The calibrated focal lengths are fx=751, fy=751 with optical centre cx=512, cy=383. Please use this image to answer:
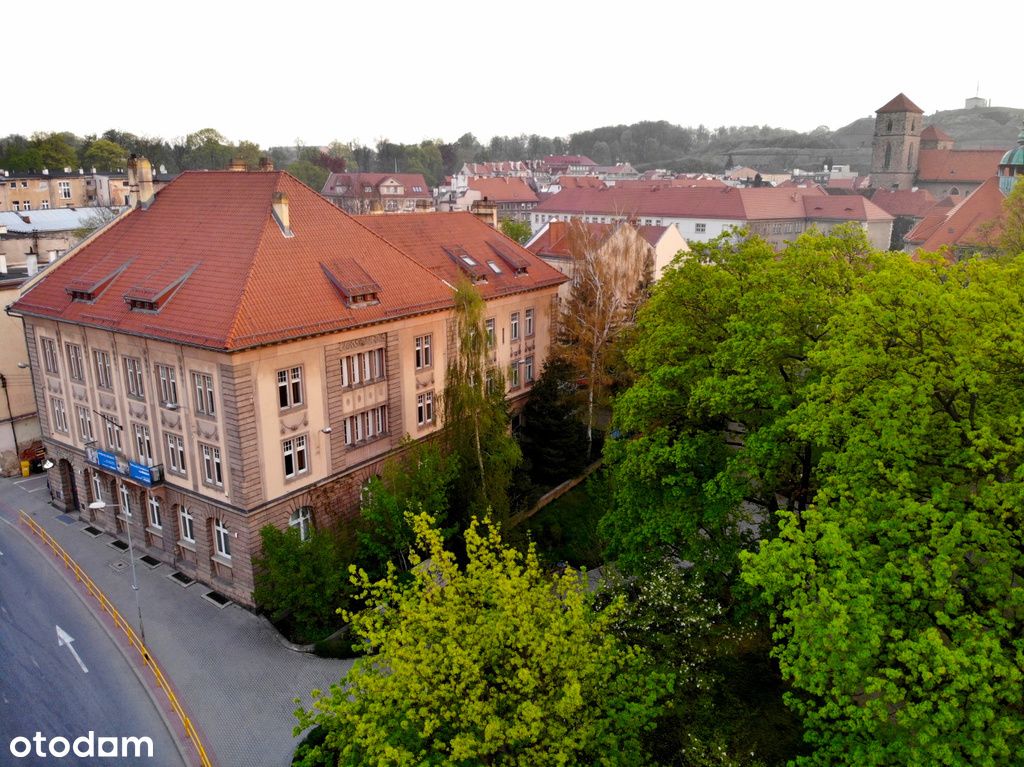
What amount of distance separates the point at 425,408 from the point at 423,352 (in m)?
2.94

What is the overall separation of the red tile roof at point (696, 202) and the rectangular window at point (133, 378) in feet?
244

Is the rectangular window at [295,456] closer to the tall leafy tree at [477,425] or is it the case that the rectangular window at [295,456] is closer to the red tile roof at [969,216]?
the tall leafy tree at [477,425]

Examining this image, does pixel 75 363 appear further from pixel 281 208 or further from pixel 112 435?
pixel 281 208

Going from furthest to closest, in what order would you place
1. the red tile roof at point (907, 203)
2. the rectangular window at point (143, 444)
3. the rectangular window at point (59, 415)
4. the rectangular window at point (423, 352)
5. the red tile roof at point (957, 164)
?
the red tile roof at point (957, 164)
the red tile roof at point (907, 203)
the rectangular window at point (59, 415)
the rectangular window at point (423, 352)
the rectangular window at point (143, 444)

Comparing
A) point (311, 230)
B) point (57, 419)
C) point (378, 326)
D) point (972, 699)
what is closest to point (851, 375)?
point (972, 699)

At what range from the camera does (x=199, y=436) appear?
30438mm

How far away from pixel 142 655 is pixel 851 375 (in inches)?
1044

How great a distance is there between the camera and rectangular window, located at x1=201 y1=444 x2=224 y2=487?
99.1 ft

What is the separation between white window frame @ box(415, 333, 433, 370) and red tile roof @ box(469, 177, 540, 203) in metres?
110

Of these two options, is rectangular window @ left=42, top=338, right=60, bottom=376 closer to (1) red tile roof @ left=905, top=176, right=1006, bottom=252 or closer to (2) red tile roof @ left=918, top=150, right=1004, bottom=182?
(1) red tile roof @ left=905, top=176, right=1006, bottom=252

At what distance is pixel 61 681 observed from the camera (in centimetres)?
2705

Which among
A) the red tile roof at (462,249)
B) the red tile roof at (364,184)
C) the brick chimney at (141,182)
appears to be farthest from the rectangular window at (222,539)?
the red tile roof at (364,184)

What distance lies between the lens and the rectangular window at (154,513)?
114ft

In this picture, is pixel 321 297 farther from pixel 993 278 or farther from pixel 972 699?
pixel 972 699
